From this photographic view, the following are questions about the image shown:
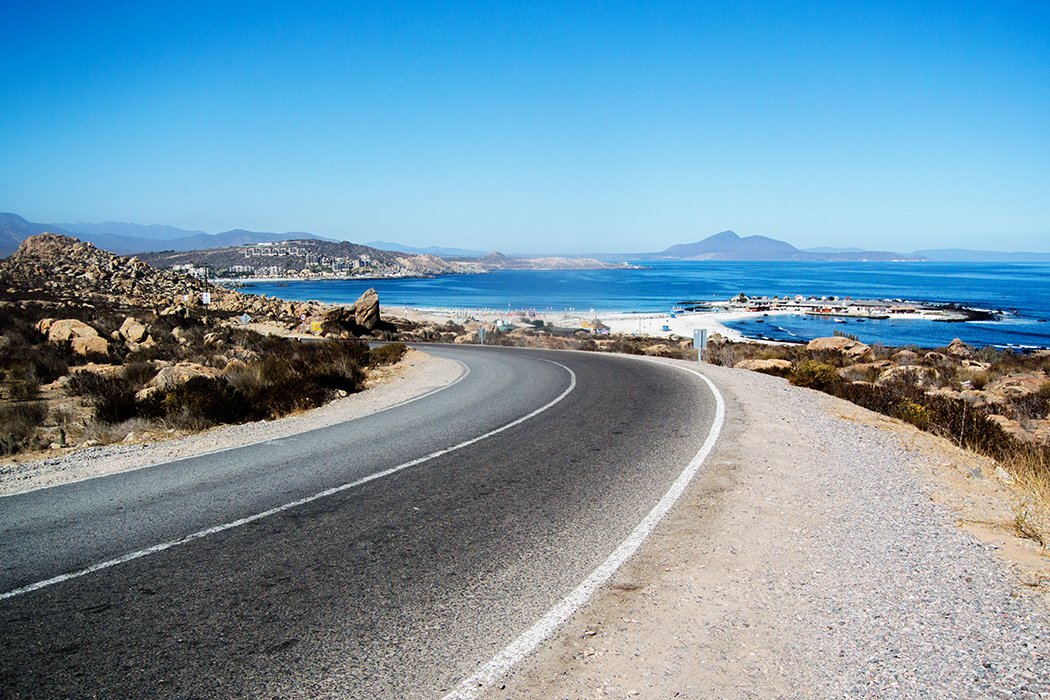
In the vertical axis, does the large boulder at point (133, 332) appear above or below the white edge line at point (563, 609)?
below

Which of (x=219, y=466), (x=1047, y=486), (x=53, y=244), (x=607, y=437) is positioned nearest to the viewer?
(x=1047, y=486)

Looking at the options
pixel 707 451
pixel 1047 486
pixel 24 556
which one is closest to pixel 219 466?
pixel 24 556

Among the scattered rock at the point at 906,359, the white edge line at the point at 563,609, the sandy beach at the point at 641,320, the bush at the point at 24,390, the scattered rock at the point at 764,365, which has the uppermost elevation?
the white edge line at the point at 563,609

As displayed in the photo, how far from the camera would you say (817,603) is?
4.03m

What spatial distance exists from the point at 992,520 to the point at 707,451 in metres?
3.21

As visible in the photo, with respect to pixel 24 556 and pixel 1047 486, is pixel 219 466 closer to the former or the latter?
pixel 24 556

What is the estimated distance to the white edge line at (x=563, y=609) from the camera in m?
3.20

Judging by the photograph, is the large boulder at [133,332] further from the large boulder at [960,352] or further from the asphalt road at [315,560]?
the large boulder at [960,352]

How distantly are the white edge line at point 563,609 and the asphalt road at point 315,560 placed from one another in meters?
0.08

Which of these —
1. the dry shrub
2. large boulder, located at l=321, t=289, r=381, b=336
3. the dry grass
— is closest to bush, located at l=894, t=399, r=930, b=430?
the dry grass

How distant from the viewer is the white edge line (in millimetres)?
3201

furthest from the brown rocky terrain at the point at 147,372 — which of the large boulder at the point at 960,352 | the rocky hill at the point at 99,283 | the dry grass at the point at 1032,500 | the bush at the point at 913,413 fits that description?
the large boulder at the point at 960,352

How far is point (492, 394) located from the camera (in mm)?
13906

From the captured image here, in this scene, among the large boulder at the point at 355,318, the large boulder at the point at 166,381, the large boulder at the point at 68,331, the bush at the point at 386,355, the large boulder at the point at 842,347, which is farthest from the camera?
the large boulder at the point at 355,318
